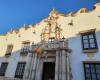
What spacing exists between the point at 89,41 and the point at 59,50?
9.12ft

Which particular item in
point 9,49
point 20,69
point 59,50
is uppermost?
point 9,49

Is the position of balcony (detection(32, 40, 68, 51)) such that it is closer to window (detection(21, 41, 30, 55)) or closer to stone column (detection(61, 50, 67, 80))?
stone column (detection(61, 50, 67, 80))

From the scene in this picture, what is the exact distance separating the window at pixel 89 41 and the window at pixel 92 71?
59.3 inches

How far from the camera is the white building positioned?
1059 centimetres

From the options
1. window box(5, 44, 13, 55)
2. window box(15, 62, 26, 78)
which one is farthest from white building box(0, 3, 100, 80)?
window box(5, 44, 13, 55)

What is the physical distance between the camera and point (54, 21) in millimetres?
14656

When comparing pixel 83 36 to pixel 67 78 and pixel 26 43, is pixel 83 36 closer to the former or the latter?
pixel 67 78

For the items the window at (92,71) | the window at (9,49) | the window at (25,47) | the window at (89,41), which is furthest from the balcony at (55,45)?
the window at (9,49)

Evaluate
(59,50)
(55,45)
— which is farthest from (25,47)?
(59,50)

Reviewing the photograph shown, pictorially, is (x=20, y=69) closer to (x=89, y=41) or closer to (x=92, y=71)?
(x=92, y=71)

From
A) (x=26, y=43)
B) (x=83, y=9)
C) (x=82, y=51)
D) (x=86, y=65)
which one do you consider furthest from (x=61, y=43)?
(x=26, y=43)

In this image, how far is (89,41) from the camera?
11453mm

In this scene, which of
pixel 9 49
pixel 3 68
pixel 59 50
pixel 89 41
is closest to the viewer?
pixel 89 41

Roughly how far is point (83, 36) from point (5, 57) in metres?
10.8
